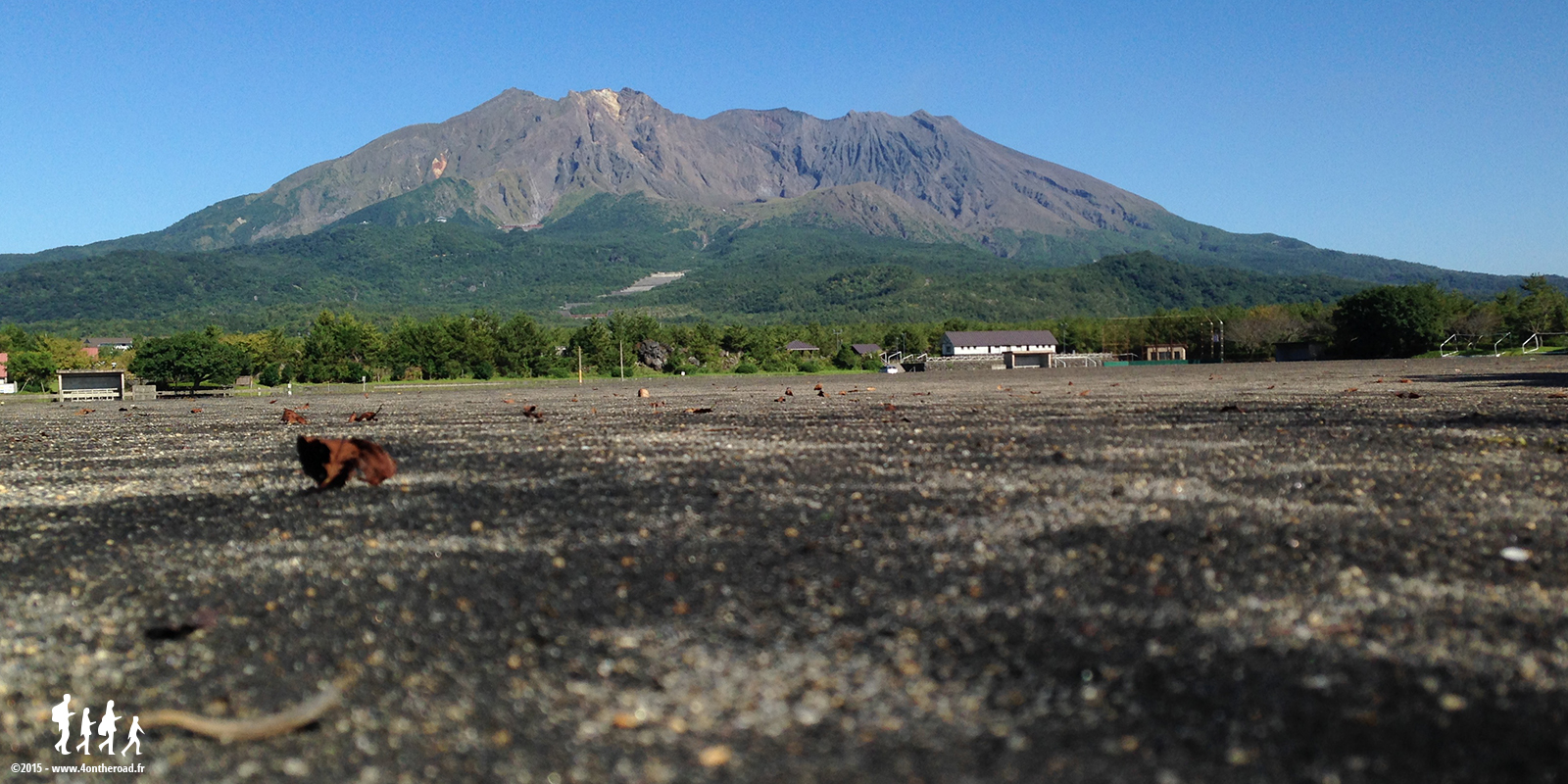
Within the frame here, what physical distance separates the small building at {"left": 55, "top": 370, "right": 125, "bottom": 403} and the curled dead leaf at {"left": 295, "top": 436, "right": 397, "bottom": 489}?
54.4 meters

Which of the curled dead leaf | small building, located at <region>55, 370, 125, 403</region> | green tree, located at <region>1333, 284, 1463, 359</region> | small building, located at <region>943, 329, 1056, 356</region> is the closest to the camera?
the curled dead leaf

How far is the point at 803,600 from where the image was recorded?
5.88m

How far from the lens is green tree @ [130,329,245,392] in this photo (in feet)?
219

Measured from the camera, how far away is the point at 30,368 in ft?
342

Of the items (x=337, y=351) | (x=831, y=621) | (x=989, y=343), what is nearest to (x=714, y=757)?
(x=831, y=621)

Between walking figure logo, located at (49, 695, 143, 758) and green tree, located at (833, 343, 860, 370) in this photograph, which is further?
green tree, located at (833, 343, 860, 370)

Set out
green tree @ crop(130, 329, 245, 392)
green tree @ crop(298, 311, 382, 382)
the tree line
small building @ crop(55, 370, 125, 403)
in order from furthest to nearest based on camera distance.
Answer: the tree line
green tree @ crop(298, 311, 382, 382)
green tree @ crop(130, 329, 245, 392)
small building @ crop(55, 370, 125, 403)

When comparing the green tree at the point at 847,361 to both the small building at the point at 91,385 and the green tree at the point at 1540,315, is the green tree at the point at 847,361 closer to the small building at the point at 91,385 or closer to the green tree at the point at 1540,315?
the green tree at the point at 1540,315

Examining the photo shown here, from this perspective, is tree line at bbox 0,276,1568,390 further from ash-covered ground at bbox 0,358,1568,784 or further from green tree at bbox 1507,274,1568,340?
ash-covered ground at bbox 0,358,1568,784

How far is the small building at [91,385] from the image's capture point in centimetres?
5644

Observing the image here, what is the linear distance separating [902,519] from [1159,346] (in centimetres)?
17314

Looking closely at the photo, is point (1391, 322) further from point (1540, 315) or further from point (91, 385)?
point (91, 385)

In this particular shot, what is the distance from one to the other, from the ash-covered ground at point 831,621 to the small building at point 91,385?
5439cm

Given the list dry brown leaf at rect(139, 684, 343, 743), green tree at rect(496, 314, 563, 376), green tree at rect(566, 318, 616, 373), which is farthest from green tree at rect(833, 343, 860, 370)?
dry brown leaf at rect(139, 684, 343, 743)
